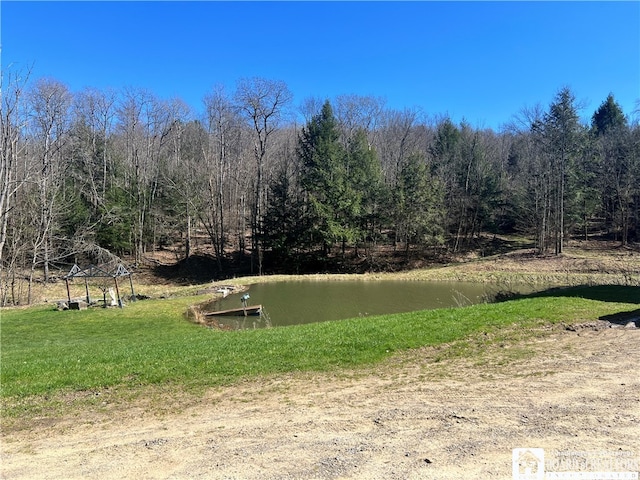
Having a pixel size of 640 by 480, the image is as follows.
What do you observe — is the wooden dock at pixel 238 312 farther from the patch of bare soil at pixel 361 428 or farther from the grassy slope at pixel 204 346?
the patch of bare soil at pixel 361 428

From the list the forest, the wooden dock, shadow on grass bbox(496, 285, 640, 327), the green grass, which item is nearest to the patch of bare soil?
the green grass

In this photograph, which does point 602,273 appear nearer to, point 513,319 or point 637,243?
point 637,243

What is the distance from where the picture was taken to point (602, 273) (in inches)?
1013

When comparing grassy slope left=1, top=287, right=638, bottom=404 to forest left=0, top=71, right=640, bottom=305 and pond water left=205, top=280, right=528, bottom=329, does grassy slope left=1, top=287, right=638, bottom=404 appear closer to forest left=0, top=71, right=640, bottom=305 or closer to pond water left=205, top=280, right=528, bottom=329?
pond water left=205, top=280, right=528, bottom=329

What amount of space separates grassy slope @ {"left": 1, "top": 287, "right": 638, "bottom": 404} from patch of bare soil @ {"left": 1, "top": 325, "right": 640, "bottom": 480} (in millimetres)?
1064

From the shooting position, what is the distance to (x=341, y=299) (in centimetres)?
2177

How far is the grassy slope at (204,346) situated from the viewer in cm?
749

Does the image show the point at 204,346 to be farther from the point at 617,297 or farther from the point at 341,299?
the point at 617,297

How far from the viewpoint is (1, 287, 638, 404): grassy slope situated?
7.49 metres

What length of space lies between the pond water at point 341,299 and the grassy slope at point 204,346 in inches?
174

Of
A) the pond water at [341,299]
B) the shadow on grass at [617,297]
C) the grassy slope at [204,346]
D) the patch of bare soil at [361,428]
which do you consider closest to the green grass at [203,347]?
the grassy slope at [204,346]

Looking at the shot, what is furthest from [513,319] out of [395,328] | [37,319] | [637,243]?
[637,243]

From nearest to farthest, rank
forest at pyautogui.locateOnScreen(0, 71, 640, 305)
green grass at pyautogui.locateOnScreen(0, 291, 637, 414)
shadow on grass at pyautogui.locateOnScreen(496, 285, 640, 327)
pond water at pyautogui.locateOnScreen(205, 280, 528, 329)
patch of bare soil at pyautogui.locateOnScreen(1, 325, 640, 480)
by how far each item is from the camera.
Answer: patch of bare soil at pyautogui.locateOnScreen(1, 325, 640, 480) < green grass at pyautogui.locateOnScreen(0, 291, 637, 414) < shadow on grass at pyautogui.locateOnScreen(496, 285, 640, 327) < pond water at pyautogui.locateOnScreen(205, 280, 528, 329) < forest at pyautogui.locateOnScreen(0, 71, 640, 305)

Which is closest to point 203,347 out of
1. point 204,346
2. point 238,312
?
point 204,346
